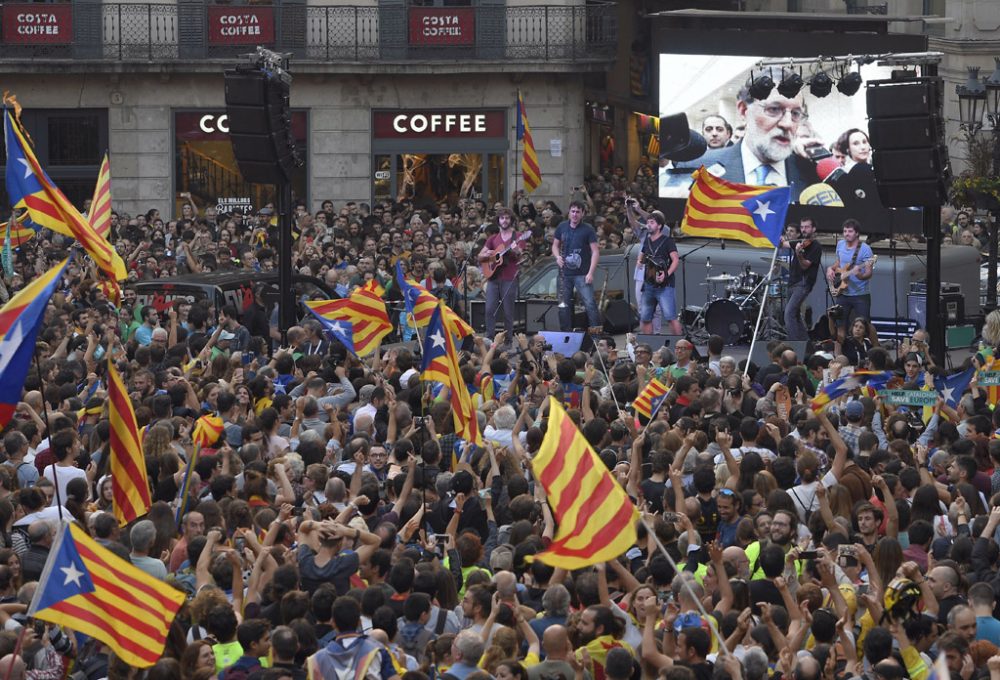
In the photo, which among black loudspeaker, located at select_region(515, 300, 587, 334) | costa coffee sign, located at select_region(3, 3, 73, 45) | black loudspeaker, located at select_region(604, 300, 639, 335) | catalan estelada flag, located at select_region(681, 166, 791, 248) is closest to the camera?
catalan estelada flag, located at select_region(681, 166, 791, 248)

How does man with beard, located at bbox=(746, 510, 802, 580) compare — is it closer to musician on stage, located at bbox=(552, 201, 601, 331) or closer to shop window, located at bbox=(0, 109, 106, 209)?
musician on stage, located at bbox=(552, 201, 601, 331)

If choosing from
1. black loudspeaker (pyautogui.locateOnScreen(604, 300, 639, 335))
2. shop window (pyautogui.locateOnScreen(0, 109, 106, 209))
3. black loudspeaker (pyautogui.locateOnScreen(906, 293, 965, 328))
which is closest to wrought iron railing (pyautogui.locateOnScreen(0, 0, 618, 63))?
shop window (pyautogui.locateOnScreen(0, 109, 106, 209))

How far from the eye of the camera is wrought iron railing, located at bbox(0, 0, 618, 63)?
36188 mm

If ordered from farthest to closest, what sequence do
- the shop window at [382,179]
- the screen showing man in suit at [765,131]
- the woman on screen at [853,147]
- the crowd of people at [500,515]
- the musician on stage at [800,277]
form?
the shop window at [382,179]
the screen showing man in suit at [765,131]
the woman on screen at [853,147]
the musician on stage at [800,277]
the crowd of people at [500,515]

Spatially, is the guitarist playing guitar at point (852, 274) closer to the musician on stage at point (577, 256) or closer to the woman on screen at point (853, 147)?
the musician on stage at point (577, 256)

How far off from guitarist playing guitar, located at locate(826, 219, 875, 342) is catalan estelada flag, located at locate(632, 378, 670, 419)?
20.4 ft

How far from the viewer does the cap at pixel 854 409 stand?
565 inches

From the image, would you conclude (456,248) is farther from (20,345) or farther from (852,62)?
(20,345)

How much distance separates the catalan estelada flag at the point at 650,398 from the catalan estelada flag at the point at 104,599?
6476mm

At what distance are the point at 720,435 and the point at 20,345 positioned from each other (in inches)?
170

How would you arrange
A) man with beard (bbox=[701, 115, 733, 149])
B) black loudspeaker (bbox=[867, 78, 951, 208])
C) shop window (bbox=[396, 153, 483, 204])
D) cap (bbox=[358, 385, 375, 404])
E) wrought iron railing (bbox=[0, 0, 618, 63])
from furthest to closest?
shop window (bbox=[396, 153, 483, 204]) → wrought iron railing (bbox=[0, 0, 618, 63]) → man with beard (bbox=[701, 115, 733, 149]) → black loudspeaker (bbox=[867, 78, 951, 208]) → cap (bbox=[358, 385, 375, 404])

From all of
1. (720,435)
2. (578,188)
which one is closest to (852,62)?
(578,188)

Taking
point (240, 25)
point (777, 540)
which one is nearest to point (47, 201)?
point (777, 540)

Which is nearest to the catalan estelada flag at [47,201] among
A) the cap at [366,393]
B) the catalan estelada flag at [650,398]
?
the cap at [366,393]
